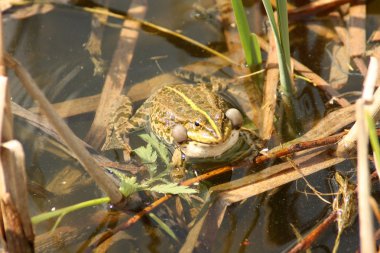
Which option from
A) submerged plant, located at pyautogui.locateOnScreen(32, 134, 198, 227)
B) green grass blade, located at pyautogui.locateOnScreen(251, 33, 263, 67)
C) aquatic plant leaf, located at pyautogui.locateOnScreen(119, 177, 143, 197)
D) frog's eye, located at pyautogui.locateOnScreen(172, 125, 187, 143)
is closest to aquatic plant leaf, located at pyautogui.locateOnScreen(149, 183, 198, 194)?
submerged plant, located at pyautogui.locateOnScreen(32, 134, 198, 227)

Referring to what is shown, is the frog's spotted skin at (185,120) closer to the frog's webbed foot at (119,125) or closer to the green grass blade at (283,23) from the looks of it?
the frog's webbed foot at (119,125)

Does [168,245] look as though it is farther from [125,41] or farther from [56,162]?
[125,41]

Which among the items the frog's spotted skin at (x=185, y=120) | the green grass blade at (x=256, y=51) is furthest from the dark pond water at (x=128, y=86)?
the green grass blade at (x=256, y=51)

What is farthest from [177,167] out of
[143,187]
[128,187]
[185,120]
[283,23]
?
[283,23]

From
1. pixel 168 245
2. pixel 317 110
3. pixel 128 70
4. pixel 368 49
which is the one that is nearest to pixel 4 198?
pixel 168 245

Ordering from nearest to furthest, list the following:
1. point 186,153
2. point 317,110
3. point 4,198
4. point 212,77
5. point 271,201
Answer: point 4,198 < point 271,201 < point 186,153 < point 317,110 < point 212,77

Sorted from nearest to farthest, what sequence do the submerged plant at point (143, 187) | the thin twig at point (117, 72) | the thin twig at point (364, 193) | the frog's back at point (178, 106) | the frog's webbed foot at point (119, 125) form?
the thin twig at point (364, 193) → the submerged plant at point (143, 187) → the frog's back at point (178, 106) → the frog's webbed foot at point (119, 125) → the thin twig at point (117, 72)

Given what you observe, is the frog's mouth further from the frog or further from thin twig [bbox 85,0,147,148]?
thin twig [bbox 85,0,147,148]
